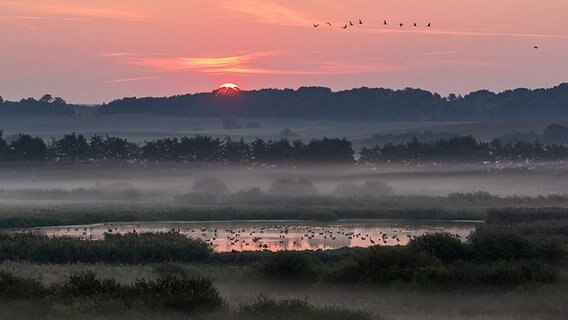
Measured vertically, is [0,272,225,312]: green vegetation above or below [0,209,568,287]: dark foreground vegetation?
above

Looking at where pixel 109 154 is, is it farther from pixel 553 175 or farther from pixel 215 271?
pixel 215 271

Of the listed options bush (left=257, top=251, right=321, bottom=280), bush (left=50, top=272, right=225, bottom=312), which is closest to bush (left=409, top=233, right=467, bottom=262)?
bush (left=257, top=251, right=321, bottom=280)

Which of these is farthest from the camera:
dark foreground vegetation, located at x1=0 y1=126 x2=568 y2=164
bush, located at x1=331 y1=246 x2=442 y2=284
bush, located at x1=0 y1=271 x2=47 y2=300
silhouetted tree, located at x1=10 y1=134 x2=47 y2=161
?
dark foreground vegetation, located at x1=0 y1=126 x2=568 y2=164

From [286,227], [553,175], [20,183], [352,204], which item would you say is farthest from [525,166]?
[286,227]

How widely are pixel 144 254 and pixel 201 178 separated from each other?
194ft

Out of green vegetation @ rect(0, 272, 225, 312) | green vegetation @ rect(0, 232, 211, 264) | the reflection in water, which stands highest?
green vegetation @ rect(0, 272, 225, 312)

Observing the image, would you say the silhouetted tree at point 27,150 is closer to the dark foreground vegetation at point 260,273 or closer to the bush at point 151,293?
the dark foreground vegetation at point 260,273

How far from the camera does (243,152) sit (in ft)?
371

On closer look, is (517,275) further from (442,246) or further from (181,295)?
(181,295)

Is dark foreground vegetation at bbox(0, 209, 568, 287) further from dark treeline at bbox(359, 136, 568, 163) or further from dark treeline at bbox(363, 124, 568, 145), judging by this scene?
dark treeline at bbox(363, 124, 568, 145)

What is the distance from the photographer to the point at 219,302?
2402 centimetres

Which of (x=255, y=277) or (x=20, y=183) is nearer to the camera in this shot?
(x=255, y=277)

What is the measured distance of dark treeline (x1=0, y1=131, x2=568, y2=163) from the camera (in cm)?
10862

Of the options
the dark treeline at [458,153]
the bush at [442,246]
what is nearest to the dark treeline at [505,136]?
the dark treeline at [458,153]
